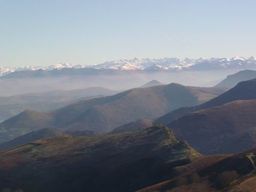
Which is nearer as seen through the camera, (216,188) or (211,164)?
(216,188)

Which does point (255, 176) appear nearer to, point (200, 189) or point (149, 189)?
point (200, 189)

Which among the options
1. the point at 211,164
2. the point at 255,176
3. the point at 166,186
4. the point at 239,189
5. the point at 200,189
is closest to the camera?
the point at 239,189

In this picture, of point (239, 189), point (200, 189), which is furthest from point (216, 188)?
point (239, 189)

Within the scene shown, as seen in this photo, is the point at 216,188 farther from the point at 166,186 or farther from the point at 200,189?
the point at 166,186

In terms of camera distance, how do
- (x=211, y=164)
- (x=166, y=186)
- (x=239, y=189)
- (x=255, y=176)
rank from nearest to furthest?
(x=239, y=189) → (x=255, y=176) → (x=166, y=186) → (x=211, y=164)

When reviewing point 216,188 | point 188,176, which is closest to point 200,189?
point 216,188

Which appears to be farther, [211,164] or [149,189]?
[211,164]
